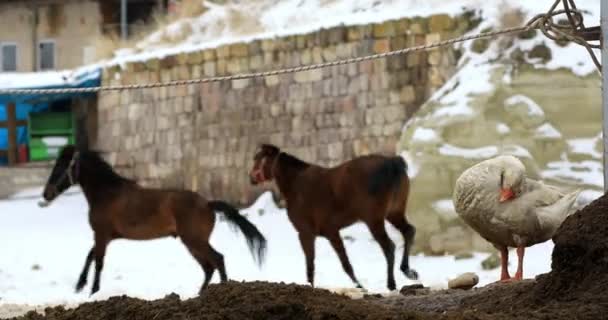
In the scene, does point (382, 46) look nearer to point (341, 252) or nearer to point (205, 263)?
point (205, 263)

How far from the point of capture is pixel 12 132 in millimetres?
29531

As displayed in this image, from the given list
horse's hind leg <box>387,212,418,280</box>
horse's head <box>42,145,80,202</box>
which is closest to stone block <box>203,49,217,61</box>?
horse's head <box>42,145,80,202</box>

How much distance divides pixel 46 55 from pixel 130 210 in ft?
79.6

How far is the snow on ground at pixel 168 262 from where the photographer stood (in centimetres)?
1355

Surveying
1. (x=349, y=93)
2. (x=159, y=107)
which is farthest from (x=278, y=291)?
(x=159, y=107)

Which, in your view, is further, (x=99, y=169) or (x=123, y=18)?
(x=123, y=18)

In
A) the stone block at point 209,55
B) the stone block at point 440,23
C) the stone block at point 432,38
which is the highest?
the stone block at point 440,23

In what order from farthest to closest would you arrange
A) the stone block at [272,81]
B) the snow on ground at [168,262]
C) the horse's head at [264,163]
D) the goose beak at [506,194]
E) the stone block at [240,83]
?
the stone block at [240,83], the stone block at [272,81], the snow on ground at [168,262], the horse's head at [264,163], the goose beak at [506,194]

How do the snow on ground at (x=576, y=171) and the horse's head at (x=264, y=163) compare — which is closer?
the horse's head at (x=264, y=163)

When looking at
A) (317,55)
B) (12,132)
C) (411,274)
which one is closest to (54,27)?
(12,132)

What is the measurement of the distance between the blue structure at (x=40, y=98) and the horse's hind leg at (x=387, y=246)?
45.5 ft

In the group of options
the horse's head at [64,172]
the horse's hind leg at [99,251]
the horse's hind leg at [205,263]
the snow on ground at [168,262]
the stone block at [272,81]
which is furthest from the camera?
the stone block at [272,81]

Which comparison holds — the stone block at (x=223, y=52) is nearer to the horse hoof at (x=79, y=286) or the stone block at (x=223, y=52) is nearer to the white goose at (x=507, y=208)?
the horse hoof at (x=79, y=286)

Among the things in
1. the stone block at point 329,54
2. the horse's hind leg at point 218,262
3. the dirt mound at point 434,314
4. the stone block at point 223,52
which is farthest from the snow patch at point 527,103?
the dirt mound at point 434,314
